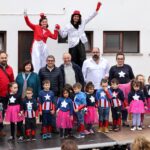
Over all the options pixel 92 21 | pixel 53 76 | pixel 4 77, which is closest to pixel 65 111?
pixel 53 76

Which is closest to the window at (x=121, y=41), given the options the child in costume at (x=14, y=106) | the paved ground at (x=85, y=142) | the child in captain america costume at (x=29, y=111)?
the paved ground at (x=85, y=142)

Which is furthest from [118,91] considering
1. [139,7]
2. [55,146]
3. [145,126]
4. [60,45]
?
[139,7]

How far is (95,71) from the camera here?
1064 centimetres

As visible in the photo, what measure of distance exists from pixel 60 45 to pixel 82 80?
2954 mm

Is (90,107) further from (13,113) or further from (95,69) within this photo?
(13,113)

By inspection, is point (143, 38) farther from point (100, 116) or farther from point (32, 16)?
point (100, 116)

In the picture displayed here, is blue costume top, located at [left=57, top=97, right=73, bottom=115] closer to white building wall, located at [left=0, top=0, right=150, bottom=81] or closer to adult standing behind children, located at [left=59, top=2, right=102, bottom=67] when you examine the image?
adult standing behind children, located at [left=59, top=2, right=102, bottom=67]

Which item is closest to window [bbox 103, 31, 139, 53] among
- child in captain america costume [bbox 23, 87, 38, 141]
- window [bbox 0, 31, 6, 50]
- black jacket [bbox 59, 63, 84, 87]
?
window [bbox 0, 31, 6, 50]

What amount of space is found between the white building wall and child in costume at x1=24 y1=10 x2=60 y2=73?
0.73 m

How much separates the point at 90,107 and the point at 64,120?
0.72 metres

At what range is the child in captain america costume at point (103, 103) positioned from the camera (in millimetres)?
9961

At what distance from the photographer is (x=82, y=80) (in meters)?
10.4

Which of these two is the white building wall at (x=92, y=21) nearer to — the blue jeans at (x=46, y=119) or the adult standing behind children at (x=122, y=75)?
the adult standing behind children at (x=122, y=75)

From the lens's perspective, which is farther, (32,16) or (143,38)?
(143,38)
